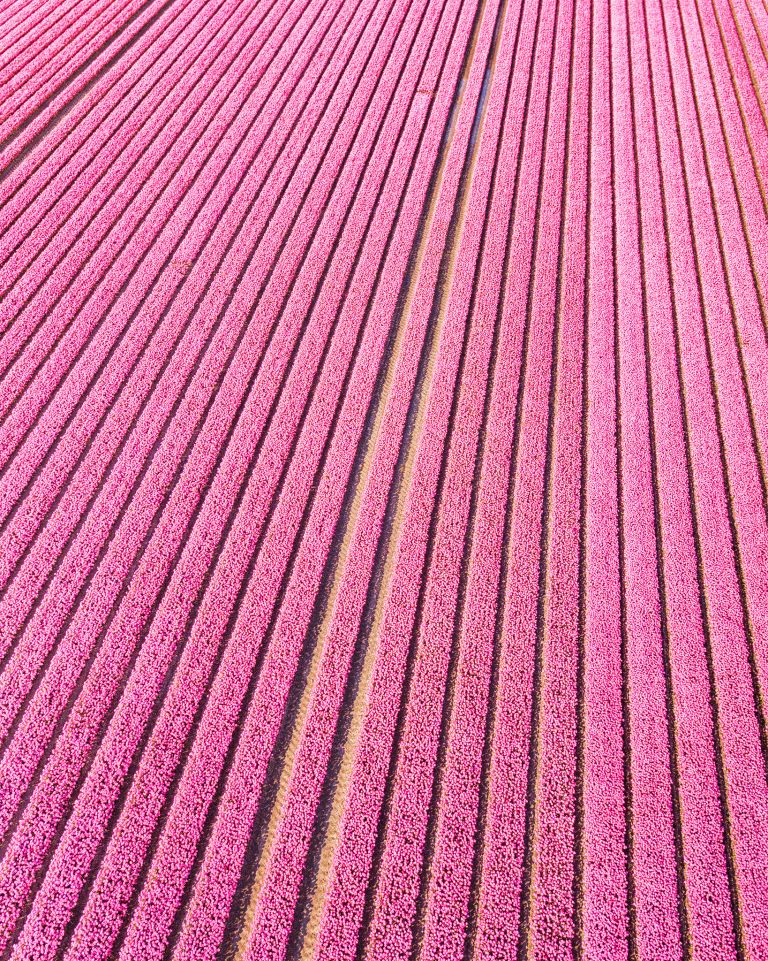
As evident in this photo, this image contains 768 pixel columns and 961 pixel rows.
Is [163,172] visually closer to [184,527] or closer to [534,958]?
[184,527]

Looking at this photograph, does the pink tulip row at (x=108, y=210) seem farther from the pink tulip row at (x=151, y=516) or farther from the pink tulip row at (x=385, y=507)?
the pink tulip row at (x=151, y=516)

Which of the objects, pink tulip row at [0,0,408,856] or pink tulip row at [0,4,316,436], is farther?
pink tulip row at [0,4,316,436]

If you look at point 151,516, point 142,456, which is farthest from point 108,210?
point 151,516

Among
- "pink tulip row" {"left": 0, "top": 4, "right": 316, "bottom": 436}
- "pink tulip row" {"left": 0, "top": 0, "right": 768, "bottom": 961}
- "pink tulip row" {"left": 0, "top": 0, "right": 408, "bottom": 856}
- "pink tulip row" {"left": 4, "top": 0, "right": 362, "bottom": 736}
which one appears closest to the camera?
"pink tulip row" {"left": 0, "top": 0, "right": 768, "bottom": 961}

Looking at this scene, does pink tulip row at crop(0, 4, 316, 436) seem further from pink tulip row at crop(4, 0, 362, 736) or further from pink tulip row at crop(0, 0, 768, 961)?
pink tulip row at crop(4, 0, 362, 736)

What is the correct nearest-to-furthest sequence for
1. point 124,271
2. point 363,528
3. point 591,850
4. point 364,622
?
point 591,850 < point 364,622 < point 363,528 < point 124,271

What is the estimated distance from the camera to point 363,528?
15.8ft

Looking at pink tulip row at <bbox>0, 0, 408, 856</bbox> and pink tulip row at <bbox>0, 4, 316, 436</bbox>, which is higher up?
pink tulip row at <bbox>0, 4, 316, 436</bbox>

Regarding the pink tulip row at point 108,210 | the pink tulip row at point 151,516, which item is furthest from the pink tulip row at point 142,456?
the pink tulip row at point 108,210

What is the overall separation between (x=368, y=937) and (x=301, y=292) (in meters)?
5.06

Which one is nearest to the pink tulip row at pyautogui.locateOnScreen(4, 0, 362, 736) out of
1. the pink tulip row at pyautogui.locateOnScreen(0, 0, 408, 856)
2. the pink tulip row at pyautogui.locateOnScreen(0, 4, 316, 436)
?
the pink tulip row at pyautogui.locateOnScreen(0, 0, 408, 856)

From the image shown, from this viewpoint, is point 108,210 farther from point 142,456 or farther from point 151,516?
point 151,516

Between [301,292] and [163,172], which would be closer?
[301,292]

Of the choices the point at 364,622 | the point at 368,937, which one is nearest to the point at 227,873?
the point at 368,937
